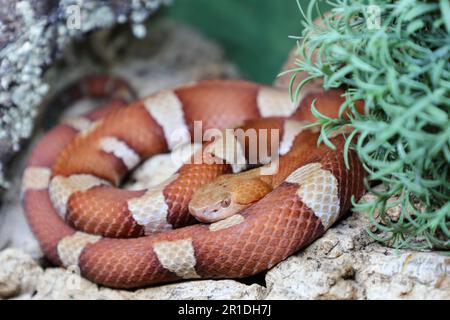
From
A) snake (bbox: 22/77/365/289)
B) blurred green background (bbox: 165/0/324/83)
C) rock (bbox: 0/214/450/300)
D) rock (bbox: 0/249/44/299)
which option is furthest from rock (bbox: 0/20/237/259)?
rock (bbox: 0/214/450/300)

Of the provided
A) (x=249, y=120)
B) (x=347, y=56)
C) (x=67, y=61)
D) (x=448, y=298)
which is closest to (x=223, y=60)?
(x=67, y=61)

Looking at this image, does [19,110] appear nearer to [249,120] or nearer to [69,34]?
Answer: [69,34]

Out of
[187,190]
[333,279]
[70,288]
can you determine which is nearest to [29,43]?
[187,190]

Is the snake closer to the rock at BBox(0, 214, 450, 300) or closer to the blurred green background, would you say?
the rock at BBox(0, 214, 450, 300)

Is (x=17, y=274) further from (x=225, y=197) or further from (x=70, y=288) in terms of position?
(x=225, y=197)

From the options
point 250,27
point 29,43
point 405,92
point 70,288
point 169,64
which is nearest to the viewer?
point 405,92

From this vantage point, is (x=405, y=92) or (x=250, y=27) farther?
(x=250, y=27)
